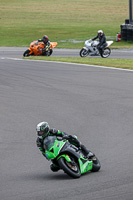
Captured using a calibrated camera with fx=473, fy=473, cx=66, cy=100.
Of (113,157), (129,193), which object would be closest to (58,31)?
(113,157)

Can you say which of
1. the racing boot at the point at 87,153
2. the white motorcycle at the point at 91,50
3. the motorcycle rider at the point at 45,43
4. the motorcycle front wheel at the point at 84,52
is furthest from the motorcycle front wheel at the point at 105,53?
the racing boot at the point at 87,153

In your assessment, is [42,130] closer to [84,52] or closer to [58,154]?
[58,154]

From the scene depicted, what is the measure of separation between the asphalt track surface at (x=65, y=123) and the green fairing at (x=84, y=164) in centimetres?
16

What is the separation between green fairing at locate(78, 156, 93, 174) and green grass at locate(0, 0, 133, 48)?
84.2 feet

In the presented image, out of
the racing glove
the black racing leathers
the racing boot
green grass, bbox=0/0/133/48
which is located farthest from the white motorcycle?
the racing glove

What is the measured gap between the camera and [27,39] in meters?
39.0

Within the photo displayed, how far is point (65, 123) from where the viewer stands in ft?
41.9

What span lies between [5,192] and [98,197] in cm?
154

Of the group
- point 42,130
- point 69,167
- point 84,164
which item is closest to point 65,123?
point 84,164

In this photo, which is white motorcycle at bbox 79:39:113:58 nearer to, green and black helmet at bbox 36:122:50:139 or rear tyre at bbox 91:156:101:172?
rear tyre at bbox 91:156:101:172

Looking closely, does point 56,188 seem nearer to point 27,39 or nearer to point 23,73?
point 23,73

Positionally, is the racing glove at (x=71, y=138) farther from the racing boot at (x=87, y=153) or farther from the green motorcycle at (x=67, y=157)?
the racing boot at (x=87, y=153)

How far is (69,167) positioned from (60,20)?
4620cm

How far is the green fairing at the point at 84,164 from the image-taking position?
27.0ft
